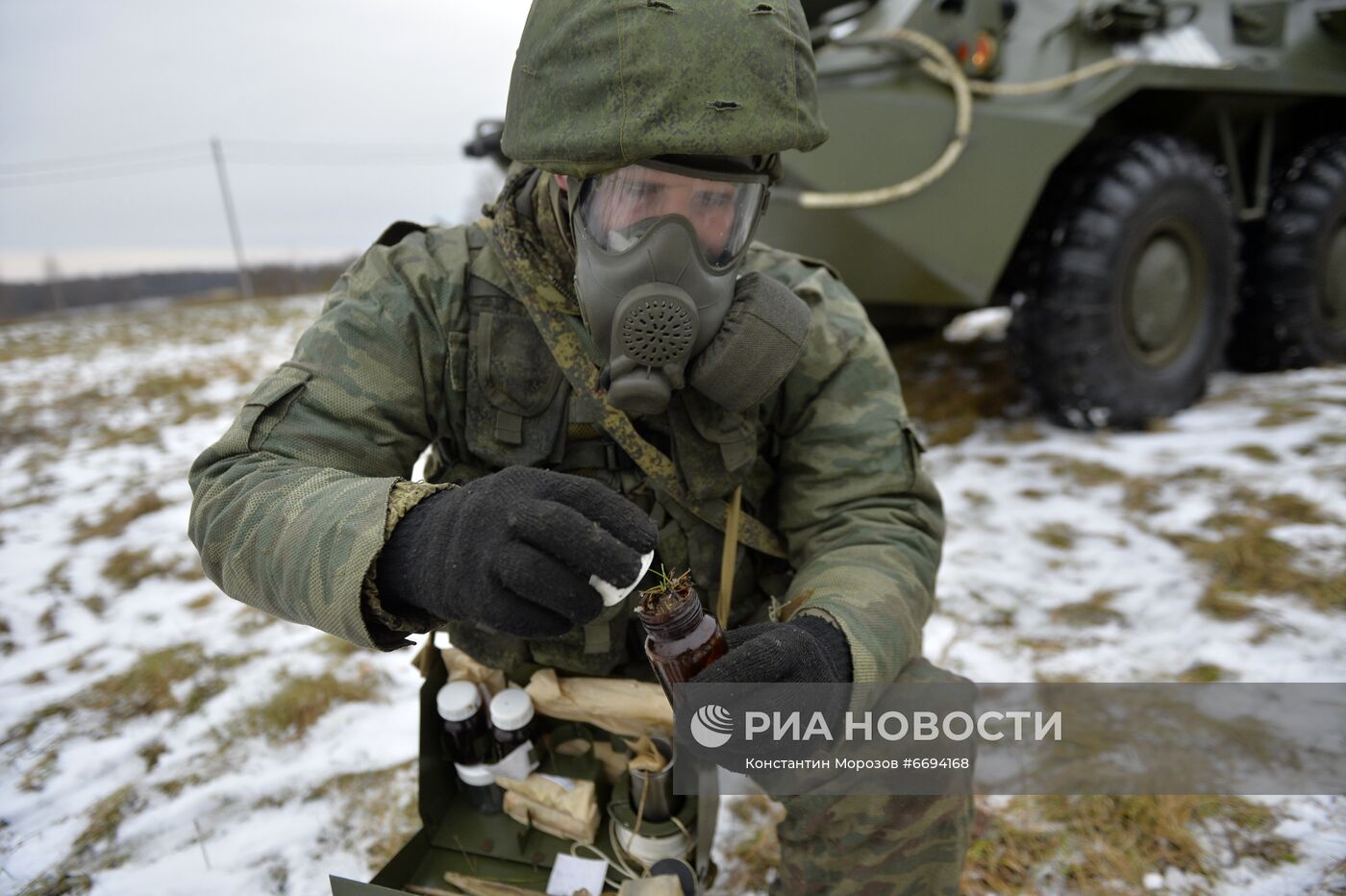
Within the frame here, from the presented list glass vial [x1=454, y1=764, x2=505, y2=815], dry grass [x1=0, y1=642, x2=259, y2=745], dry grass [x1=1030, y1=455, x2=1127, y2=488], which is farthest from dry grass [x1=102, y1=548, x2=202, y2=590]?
dry grass [x1=1030, y1=455, x2=1127, y2=488]

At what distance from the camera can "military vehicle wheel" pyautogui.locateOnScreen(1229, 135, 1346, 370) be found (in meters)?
4.78

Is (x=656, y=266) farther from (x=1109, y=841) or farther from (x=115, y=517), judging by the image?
(x=115, y=517)

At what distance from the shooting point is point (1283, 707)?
229cm

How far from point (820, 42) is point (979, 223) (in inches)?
54.7

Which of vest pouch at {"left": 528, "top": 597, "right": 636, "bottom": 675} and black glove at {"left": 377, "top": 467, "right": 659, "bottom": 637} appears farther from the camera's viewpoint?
vest pouch at {"left": 528, "top": 597, "right": 636, "bottom": 675}

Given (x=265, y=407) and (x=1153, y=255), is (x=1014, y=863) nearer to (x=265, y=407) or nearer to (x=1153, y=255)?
(x=265, y=407)

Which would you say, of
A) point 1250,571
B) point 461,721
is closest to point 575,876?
point 461,721

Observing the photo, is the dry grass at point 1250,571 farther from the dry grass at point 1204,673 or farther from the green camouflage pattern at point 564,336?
the green camouflage pattern at point 564,336

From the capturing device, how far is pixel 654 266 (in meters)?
1.43

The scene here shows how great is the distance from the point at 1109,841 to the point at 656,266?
1774mm

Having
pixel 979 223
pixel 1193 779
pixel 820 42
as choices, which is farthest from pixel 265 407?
pixel 820 42

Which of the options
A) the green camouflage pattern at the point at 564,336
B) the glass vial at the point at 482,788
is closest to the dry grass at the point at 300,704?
the glass vial at the point at 482,788
